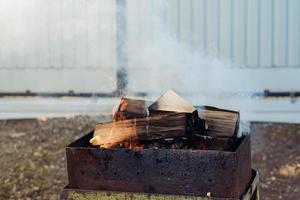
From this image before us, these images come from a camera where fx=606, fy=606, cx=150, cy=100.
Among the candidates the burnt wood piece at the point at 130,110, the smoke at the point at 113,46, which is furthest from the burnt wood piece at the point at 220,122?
the smoke at the point at 113,46

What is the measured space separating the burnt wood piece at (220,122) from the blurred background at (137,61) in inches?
122

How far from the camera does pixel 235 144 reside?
3766 mm

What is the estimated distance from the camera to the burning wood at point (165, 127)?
3652 millimetres

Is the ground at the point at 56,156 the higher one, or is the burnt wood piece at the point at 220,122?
the burnt wood piece at the point at 220,122

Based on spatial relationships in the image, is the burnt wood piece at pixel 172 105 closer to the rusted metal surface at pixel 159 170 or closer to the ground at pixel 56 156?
the rusted metal surface at pixel 159 170

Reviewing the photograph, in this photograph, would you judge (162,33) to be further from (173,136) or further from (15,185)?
(173,136)

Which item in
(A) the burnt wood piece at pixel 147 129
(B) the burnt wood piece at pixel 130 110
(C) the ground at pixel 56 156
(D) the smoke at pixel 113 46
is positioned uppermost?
(D) the smoke at pixel 113 46

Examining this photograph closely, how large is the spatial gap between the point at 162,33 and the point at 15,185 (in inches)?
116

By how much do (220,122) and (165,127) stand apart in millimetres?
398

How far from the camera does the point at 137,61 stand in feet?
24.5

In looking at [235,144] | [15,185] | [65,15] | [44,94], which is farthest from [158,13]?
[235,144]

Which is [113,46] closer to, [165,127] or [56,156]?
[56,156]

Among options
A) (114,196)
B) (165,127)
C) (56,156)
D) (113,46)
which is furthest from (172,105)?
(113,46)

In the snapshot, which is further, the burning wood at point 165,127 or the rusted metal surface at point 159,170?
the burning wood at point 165,127
